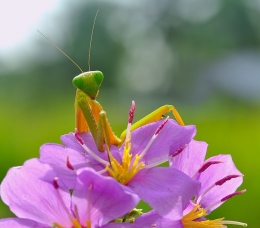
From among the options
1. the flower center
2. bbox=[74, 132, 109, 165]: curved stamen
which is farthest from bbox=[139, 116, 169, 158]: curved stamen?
bbox=[74, 132, 109, 165]: curved stamen

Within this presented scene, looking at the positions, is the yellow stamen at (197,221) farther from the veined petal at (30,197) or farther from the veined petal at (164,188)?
the veined petal at (30,197)

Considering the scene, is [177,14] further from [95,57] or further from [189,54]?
[95,57]

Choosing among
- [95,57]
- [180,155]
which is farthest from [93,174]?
[95,57]

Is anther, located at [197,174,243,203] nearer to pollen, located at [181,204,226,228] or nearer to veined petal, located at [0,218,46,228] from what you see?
pollen, located at [181,204,226,228]

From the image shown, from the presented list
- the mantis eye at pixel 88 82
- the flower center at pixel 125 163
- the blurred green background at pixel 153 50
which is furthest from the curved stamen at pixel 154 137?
the blurred green background at pixel 153 50

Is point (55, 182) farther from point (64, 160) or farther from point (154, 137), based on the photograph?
point (154, 137)
